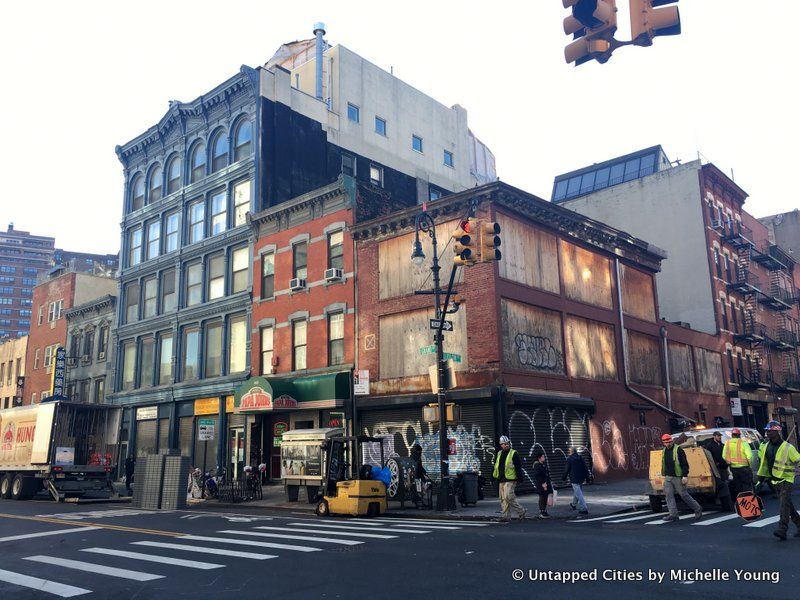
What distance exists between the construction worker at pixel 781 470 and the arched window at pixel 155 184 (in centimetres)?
3761

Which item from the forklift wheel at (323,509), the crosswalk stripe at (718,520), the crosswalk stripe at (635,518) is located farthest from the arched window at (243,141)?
the crosswalk stripe at (718,520)

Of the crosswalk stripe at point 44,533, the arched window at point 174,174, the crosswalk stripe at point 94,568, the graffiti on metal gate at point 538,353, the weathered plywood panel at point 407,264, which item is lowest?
the crosswalk stripe at point 44,533

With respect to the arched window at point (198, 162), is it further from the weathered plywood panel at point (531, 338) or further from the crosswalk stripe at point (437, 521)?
the crosswalk stripe at point (437, 521)

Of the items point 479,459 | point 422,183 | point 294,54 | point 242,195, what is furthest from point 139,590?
point 294,54

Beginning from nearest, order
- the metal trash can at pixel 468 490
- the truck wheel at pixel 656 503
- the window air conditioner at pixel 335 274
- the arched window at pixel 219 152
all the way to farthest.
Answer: the truck wheel at pixel 656 503, the metal trash can at pixel 468 490, the window air conditioner at pixel 335 274, the arched window at pixel 219 152

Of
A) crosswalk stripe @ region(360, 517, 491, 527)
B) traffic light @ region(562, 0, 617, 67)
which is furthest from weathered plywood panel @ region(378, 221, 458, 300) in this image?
traffic light @ region(562, 0, 617, 67)

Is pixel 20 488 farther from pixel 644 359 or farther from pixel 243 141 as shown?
pixel 644 359

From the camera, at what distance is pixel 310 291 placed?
31.5 meters

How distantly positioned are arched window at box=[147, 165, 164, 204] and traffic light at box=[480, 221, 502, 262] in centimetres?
3170

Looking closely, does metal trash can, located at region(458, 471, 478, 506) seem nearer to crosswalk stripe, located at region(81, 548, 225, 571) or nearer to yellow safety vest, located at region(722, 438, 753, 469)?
yellow safety vest, located at region(722, 438, 753, 469)

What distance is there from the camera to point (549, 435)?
26234 millimetres

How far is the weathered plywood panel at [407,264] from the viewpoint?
27141 millimetres

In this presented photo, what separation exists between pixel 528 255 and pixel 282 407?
39.4 ft

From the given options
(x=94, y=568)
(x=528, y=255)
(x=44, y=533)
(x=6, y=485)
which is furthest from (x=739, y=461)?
(x=6, y=485)
